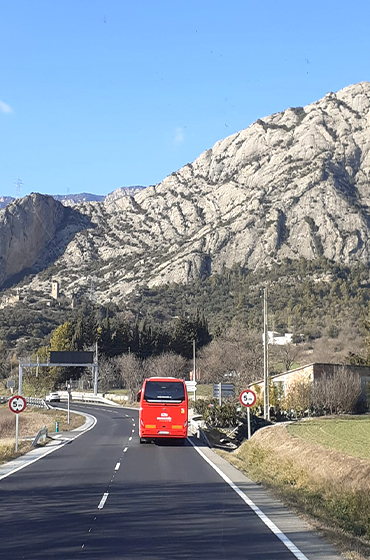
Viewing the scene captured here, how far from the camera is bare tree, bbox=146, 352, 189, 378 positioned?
3770 inches

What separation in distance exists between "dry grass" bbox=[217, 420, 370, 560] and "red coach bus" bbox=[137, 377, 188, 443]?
13.2 feet

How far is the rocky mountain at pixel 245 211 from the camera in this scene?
125 meters

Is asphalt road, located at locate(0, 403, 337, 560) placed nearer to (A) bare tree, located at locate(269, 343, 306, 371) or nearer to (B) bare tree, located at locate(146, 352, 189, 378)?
(A) bare tree, located at locate(269, 343, 306, 371)

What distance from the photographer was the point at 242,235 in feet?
436

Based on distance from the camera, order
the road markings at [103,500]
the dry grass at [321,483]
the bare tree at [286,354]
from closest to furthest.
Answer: the dry grass at [321,483], the road markings at [103,500], the bare tree at [286,354]

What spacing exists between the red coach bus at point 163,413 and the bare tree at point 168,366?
6499 cm

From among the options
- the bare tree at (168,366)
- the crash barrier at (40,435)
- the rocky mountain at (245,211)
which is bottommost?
the crash barrier at (40,435)

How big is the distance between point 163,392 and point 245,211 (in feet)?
359

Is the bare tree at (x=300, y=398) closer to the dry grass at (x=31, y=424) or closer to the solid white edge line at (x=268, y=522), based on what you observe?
the dry grass at (x=31, y=424)

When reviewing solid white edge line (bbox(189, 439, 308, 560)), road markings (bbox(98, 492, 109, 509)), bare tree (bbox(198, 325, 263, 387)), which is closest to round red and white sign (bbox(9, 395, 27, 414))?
solid white edge line (bbox(189, 439, 308, 560))

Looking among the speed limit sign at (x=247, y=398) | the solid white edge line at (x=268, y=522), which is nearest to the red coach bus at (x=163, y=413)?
the speed limit sign at (x=247, y=398)

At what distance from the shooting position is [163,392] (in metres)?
29.6

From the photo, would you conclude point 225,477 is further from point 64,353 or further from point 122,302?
point 122,302

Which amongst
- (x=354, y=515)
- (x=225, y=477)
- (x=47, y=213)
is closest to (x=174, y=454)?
(x=225, y=477)
